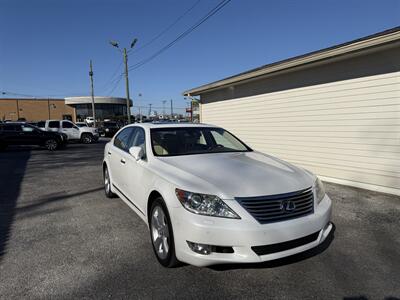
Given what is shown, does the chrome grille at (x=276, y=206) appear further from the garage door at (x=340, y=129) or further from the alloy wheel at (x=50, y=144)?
the alloy wheel at (x=50, y=144)

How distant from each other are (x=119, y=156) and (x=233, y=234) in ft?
9.78

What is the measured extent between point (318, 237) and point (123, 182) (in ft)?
9.71

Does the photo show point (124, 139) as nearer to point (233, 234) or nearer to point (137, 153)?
point (137, 153)

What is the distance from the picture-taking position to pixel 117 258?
359cm

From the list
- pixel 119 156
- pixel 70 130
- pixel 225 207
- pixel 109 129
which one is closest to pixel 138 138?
pixel 119 156

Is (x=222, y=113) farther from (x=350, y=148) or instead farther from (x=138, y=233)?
(x=138, y=233)

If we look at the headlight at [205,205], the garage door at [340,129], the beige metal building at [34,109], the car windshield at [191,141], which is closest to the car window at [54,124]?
the garage door at [340,129]

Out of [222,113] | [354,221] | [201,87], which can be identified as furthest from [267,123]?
[354,221]

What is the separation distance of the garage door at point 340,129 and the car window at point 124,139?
16.3 feet

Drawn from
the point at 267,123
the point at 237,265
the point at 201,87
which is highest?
the point at 201,87

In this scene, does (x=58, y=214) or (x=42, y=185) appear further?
(x=42, y=185)

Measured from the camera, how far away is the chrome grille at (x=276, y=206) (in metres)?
2.82

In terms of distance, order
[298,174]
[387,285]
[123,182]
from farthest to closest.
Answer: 1. [123,182]
2. [298,174]
3. [387,285]

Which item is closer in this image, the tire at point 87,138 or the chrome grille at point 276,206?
the chrome grille at point 276,206
